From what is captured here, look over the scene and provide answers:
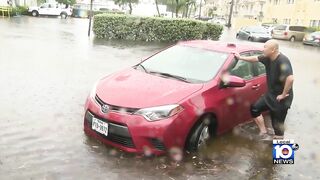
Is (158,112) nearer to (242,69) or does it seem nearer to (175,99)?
(175,99)

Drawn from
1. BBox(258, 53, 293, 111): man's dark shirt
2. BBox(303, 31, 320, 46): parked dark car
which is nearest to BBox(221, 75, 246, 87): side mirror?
BBox(258, 53, 293, 111): man's dark shirt

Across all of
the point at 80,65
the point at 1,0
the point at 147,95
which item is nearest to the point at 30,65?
the point at 80,65

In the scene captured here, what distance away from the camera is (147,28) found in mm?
20484

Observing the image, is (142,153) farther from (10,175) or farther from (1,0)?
(1,0)

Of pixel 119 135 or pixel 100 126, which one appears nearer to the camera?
pixel 119 135

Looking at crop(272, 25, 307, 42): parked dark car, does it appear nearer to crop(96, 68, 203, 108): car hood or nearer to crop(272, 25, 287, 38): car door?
crop(272, 25, 287, 38): car door

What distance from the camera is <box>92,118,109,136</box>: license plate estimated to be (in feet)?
15.4

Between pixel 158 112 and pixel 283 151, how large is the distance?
5.56 ft

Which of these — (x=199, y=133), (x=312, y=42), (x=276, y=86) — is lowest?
(x=312, y=42)

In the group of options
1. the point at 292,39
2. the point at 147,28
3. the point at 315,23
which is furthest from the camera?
the point at 315,23

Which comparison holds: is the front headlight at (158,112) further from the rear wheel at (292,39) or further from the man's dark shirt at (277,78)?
the rear wheel at (292,39)

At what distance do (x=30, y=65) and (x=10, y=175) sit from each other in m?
7.19

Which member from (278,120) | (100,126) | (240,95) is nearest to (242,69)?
(240,95)

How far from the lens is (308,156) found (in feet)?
18.3
